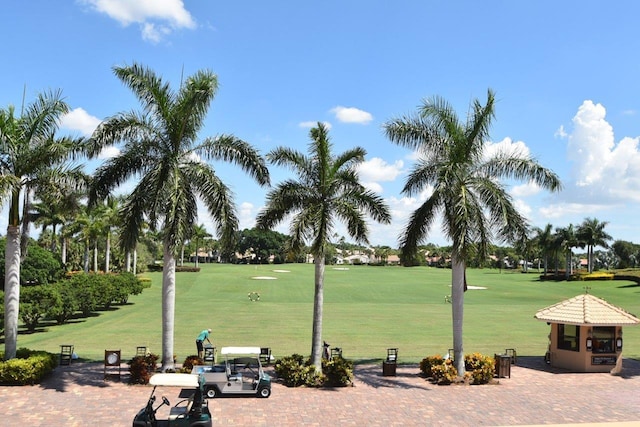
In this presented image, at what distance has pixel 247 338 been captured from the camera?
2912 centimetres

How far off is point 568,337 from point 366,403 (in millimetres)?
11822

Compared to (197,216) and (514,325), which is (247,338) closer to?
(197,216)

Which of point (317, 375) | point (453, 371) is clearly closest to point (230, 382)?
point (317, 375)

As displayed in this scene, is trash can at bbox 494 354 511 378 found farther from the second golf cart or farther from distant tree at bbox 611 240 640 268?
distant tree at bbox 611 240 640 268

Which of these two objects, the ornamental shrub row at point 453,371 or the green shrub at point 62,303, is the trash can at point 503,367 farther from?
the green shrub at point 62,303

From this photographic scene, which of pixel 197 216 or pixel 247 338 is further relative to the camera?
pixel 247 338

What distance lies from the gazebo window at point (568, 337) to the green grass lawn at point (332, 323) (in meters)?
3.48

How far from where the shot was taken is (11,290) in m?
19.2

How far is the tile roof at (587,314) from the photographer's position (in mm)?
23016

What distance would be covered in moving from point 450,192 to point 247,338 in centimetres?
1456

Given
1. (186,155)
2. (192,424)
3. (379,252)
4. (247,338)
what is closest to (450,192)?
(186,155)

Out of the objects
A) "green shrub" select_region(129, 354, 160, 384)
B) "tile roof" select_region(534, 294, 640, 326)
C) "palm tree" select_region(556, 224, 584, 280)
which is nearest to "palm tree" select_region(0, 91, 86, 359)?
"green shrub" select_region(129, 354, 160, 384)

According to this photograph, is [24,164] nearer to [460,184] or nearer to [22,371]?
[22,371]

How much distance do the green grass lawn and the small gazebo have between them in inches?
139
